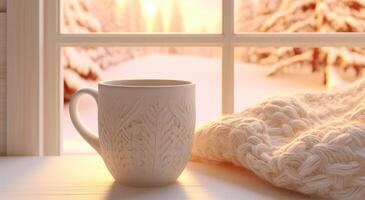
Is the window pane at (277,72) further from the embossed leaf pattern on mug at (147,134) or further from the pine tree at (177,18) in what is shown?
the embossed leaf pattern on mug at (147,134)

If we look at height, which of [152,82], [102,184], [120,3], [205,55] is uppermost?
[120,3]

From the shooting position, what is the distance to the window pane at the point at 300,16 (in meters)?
1.14

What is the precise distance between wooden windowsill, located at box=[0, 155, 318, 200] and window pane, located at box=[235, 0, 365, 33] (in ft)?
1.67

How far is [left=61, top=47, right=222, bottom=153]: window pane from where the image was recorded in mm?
1493

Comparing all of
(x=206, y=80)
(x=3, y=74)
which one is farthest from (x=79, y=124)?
(x=206, y=80)

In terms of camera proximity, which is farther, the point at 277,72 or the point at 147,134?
the point at 277,72

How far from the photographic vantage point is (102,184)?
69 cm

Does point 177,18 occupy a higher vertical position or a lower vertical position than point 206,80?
higher

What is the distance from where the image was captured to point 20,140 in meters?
0.84

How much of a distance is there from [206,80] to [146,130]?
0.92 m

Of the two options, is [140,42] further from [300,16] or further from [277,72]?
[277,72]

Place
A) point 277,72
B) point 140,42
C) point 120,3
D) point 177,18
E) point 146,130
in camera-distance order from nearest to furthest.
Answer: point 146,130
point 140,42
point 177,18
point 120,3
point 277,72

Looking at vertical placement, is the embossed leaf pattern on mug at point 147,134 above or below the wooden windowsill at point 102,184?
above

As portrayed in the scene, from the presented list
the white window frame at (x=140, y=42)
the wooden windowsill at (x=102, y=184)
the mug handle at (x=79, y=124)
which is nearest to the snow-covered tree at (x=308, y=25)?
the white window frame at (x=140, y=42)
